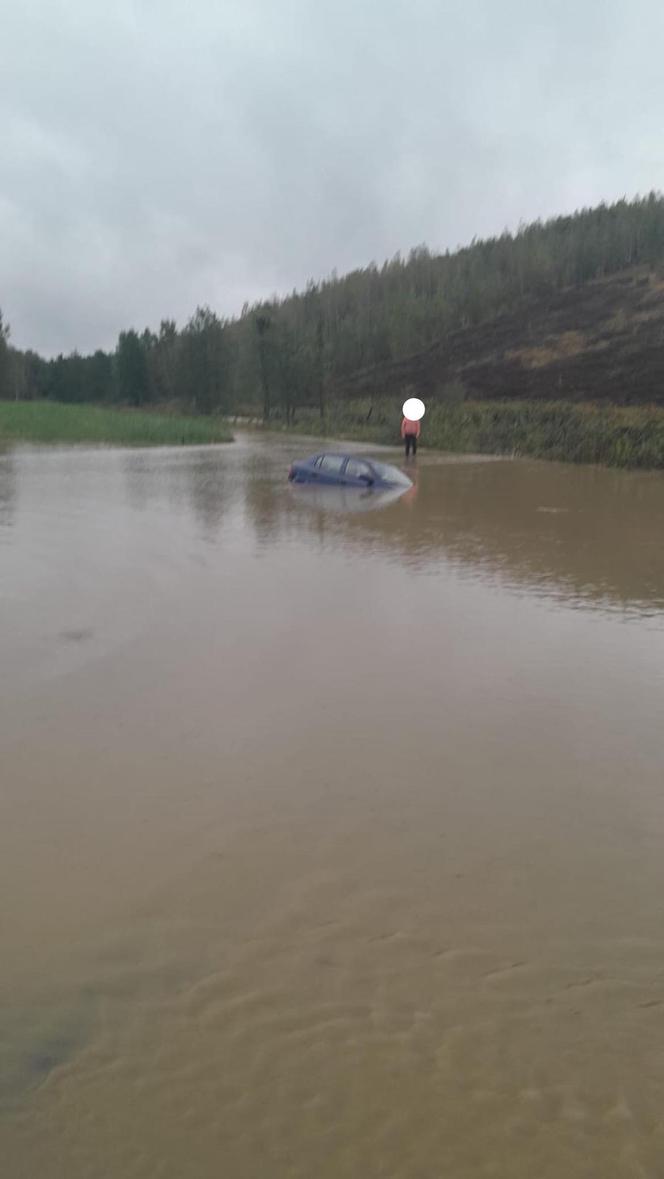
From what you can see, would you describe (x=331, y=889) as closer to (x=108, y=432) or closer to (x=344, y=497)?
(x=344, y=497)

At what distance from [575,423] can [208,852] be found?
32875mm

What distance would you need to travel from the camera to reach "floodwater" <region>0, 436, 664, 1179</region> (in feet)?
10.0

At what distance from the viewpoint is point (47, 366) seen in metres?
121

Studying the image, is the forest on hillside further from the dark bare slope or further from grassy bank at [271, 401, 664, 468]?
grassy bank at [271, 401, 664, 468]

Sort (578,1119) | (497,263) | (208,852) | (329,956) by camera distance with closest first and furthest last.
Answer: (578,1119), (329,956), (208,852), (497,263)

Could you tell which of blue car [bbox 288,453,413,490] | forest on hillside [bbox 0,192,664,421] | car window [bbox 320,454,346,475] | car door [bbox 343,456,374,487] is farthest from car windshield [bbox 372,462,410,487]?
forest on hillside [bbox 0,192,664,421]

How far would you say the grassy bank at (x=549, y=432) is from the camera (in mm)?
30781

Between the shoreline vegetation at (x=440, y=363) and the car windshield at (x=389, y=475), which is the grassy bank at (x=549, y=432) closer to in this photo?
the shoreline vegetation at (x=440, y=363)

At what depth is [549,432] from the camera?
35.6 m

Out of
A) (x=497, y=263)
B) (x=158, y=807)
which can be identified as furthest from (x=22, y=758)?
(x=497, y=263)

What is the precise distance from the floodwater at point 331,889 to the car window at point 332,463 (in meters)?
12.5

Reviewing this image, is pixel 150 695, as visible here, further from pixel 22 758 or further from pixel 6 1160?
pixel 6 1160

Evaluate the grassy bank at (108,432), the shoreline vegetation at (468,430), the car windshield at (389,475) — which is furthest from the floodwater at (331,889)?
the grassy bank at (108,432)

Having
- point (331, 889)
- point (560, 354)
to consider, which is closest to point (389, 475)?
point (331, 889)
